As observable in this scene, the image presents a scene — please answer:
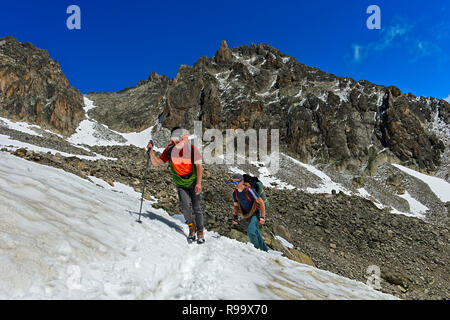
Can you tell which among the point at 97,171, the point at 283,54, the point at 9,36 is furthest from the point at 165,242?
the point at 283,54

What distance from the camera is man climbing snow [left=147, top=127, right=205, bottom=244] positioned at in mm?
5969

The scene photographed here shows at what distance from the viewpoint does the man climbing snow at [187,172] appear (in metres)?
5.97

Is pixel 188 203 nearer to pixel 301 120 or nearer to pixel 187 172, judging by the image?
pixel 187 172

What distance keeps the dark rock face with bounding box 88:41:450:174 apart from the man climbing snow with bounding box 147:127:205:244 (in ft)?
191

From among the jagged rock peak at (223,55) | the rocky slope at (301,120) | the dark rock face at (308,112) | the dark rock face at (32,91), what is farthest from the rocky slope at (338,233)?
the jagged rock peak at (223,55)

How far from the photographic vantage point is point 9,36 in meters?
57.3

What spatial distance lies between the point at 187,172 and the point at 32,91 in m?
63.0

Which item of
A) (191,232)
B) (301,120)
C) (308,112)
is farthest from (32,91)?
(308,112)

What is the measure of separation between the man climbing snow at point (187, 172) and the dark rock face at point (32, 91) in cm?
5360

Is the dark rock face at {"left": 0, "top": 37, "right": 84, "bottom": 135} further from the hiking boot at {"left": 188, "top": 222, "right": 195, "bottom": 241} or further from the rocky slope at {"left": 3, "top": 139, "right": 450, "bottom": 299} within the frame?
the hiking boot at {"left": 188, "top": 222, "right": 195, "bottom": 241}

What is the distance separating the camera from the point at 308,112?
6706cm

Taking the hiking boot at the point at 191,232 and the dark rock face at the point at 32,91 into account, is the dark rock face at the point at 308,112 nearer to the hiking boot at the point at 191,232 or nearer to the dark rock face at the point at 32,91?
the dark rock face at the point at 32,91
